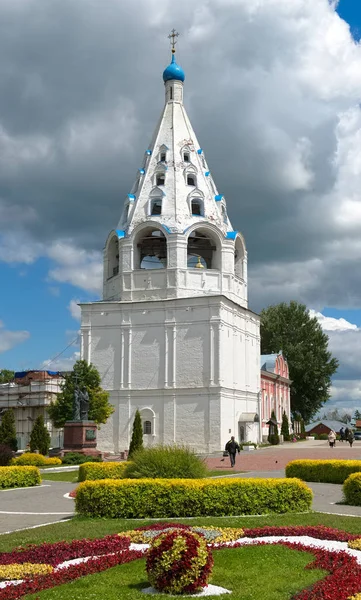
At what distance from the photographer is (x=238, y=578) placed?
764 cm

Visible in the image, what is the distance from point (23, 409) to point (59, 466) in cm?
2971

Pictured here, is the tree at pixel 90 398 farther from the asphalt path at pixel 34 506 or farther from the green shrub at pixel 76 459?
the asphalt path at pixel 34 506

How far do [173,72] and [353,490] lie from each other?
41.5 m

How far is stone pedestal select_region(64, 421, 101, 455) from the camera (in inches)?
1240

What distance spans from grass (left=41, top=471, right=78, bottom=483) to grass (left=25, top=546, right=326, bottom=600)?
46.2 ft

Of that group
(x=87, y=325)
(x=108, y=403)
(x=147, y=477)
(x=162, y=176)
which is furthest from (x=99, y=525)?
(x=162, y=176)

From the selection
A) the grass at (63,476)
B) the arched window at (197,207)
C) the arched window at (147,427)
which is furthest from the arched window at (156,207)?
the grass at (63,476)

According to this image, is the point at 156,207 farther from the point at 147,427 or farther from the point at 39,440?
the point at 39,440

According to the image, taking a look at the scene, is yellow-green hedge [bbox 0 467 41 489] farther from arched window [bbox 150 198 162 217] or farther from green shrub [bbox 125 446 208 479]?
arched window [bbox 150 198 162 217]

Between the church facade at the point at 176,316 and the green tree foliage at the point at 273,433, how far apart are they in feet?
12.1

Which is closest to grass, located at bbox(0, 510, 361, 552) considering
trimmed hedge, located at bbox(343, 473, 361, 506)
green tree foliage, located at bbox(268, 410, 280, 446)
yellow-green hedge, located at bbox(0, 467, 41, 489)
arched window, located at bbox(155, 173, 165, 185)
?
trimmed hedge, located at bbox(343, 473, 361, 506)

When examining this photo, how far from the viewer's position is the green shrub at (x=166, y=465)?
49.3 feet

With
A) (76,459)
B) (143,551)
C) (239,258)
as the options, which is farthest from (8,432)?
(143,551)

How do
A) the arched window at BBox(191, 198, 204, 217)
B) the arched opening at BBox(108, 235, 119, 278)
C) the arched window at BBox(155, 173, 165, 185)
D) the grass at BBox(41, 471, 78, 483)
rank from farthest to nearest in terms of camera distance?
the arched opening at BBox(108, 235, 119, 278), the arched window at BBox(155, 173, 165, 185), the arched window at BBox(191, 198, 204, 217), the grass at BBox(41, 471, 78, 483)
